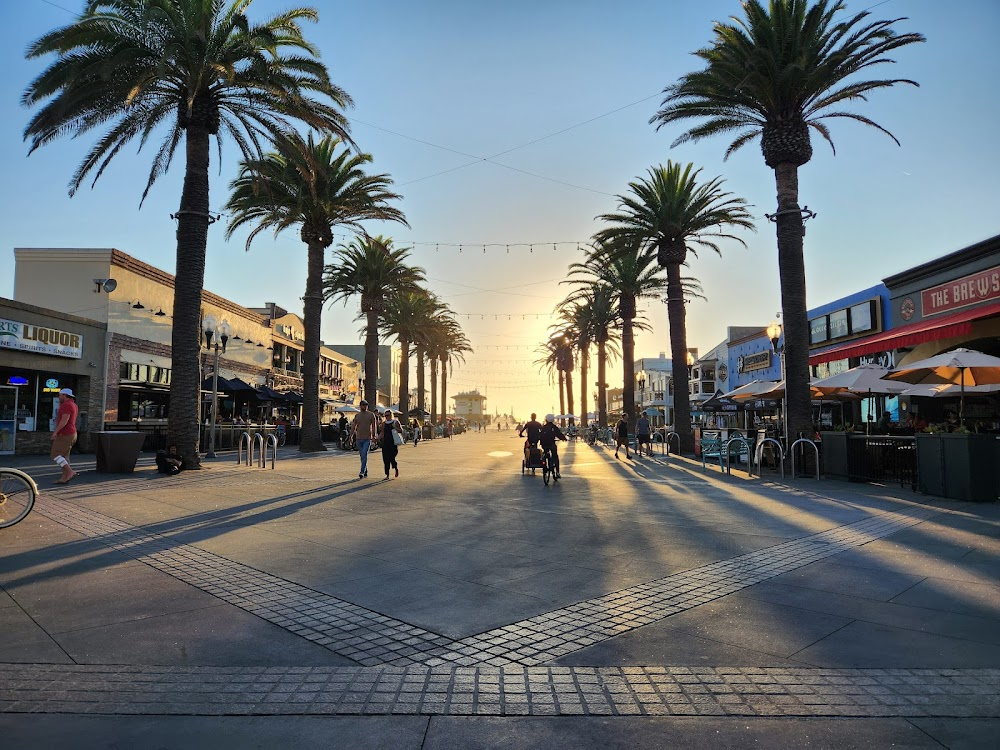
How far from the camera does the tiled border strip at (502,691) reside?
3.47 m

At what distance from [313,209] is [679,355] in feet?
51.0

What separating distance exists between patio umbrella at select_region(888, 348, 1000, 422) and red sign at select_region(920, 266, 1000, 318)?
3.87 meters

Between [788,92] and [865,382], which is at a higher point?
[788,92]

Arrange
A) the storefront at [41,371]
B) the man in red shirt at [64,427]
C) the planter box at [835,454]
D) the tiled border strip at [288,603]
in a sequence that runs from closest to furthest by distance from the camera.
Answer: the tiled border strip at [288,603] → the man in red shirt at [64,427] → the planter box at [835,454] → the storefront at [41,371]

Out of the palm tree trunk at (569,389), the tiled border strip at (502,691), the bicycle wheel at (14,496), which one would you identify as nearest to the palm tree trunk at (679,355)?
the bicycle wheel at (14,496)

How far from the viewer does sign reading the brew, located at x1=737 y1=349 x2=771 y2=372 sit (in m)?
41.0

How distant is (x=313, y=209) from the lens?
25547 millimetres

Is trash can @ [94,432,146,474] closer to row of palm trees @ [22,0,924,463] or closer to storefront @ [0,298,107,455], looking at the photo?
row of palm trees @ [22,0,924,463]

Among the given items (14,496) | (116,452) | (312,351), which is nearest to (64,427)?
(116,452)

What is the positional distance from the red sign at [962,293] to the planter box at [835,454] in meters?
7.22

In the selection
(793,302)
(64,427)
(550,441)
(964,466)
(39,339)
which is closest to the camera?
(964,466)

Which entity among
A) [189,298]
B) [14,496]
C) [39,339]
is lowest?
[14,496]

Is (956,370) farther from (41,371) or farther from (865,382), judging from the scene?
(41,371)

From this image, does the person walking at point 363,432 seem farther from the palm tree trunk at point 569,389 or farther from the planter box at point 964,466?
the palm tree trunk at point 569,389
